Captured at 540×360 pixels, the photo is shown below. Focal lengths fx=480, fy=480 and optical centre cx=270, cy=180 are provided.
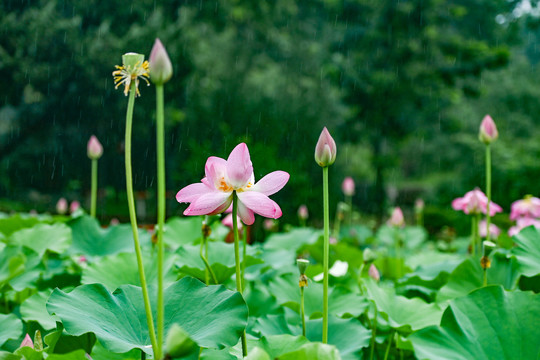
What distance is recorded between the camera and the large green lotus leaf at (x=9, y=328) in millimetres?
869

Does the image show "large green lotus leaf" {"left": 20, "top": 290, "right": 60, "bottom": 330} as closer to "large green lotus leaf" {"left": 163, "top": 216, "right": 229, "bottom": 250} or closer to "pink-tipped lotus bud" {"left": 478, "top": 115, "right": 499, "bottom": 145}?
"large green lotus leaf" {"left": 163, "top": 216, "right": 229, "bottom": 250}

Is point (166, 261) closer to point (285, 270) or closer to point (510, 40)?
point (285, 270)

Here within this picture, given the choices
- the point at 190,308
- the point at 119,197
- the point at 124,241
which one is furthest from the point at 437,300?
the point at 119,197

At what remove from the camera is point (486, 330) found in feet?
2.64

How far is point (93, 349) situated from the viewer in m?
0.84

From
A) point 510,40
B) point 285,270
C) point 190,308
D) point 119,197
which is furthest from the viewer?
point 510,40

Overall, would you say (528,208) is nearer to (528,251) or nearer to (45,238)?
(528,251)

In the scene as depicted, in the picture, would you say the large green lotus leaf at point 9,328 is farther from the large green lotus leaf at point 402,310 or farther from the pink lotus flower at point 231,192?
the large green lotus leaf at point 402,310

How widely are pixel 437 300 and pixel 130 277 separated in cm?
76

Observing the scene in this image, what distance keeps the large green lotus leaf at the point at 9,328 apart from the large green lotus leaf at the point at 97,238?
0.70 meters

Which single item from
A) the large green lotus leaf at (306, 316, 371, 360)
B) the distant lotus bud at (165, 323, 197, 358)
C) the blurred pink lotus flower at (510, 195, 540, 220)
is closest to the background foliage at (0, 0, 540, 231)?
the blurred pink lotus flower at (510, 195, 540, 220)

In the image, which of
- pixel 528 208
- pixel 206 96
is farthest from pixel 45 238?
pixel 206 96

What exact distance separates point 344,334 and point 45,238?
3.27ft

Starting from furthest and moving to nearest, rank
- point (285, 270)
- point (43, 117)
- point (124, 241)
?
point (43, 117) → point (124, 241) → point (285, 270)
